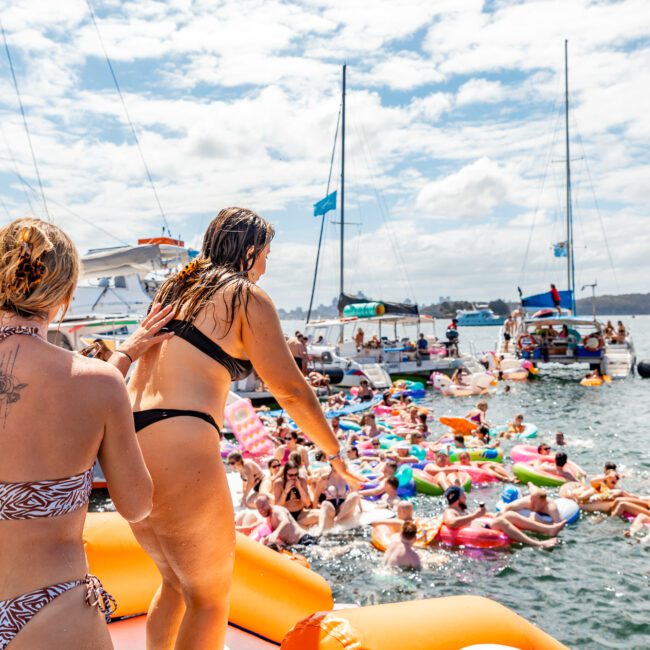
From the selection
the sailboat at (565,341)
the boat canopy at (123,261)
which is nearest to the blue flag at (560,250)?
the sailboat at (565,341)

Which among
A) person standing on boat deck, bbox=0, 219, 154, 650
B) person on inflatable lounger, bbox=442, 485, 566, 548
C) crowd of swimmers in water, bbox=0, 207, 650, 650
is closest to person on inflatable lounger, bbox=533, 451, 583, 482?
person on inflatable lounger, bbox=442, 485, 566, 548

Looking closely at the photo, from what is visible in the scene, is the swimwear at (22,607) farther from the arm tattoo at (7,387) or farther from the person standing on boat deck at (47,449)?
the arm tattoo at (7,387)

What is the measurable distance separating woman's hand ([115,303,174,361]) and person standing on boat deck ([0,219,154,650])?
618 mm

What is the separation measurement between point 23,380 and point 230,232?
105 centimetres

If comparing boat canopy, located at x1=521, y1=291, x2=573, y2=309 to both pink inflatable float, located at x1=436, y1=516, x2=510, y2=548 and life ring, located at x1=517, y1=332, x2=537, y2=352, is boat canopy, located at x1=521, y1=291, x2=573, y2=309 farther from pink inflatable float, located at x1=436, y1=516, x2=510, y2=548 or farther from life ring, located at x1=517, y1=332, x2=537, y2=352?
pink inflatable float, located at x1=436, y1=516, x2=510, y2=548

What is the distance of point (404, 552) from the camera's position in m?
7.67

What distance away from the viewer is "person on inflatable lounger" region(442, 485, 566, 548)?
8430mm

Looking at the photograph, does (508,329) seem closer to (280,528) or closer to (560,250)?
(560,250)

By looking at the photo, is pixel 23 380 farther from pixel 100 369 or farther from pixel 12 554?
pixel 12 554

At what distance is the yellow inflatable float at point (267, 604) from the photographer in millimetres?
2938

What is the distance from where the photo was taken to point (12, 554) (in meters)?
1.45

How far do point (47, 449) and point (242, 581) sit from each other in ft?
7.16

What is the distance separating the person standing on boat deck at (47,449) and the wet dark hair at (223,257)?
28.6 inches

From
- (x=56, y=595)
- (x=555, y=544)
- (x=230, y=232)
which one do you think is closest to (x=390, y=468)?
(x=555, y=544)
